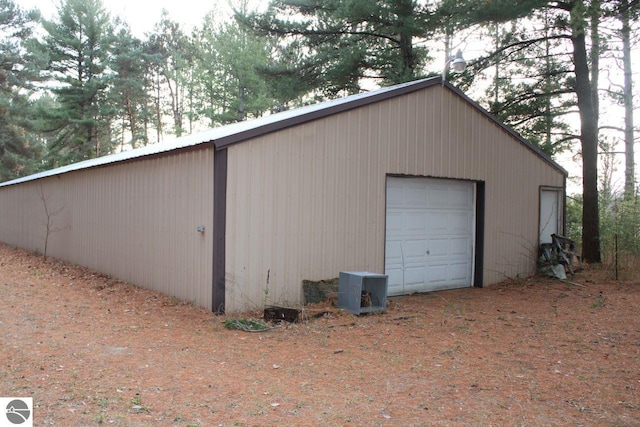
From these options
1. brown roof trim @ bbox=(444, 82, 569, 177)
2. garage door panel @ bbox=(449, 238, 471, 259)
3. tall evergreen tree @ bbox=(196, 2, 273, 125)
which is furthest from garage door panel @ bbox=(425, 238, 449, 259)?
tall evergreen tree @ bbox=(196, 2, 273, 125)

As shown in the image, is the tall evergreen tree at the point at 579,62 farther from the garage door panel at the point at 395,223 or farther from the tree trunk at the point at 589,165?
the garage door panel at the point at 395,223

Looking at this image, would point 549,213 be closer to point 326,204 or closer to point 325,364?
point 326,204

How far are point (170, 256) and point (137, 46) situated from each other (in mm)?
21622

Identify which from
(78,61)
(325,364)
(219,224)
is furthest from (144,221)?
(78,61)

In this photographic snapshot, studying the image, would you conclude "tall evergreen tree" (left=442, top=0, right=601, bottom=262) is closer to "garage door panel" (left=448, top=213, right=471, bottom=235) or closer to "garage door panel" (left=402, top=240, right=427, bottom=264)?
"garage door panel" (left=448, top=213, right=471, bottom=235)

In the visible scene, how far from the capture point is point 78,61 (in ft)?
80.4

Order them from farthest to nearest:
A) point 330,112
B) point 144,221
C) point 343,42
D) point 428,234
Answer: point 343,42 < point 428,234 < point 144,221 < point 330,112

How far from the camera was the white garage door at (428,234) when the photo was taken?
8555mm

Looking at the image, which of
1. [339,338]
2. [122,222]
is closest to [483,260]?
[339,338]

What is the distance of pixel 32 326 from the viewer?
19.2 ft

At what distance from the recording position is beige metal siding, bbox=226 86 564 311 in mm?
6750

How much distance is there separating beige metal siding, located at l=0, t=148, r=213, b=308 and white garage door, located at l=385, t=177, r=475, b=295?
10.8 feet

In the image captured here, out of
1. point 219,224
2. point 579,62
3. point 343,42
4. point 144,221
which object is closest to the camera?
point 219,224

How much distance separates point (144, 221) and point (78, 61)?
20.1 meters
